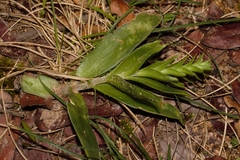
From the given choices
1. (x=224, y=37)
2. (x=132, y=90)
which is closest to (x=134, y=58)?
(x=132, y=90)

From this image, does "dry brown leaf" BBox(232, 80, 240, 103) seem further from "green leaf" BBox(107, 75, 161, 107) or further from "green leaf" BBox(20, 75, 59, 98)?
"green leaf" BBox(20, 75, 59, 98)

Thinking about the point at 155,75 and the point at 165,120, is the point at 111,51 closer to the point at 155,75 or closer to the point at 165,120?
the point at 155,75

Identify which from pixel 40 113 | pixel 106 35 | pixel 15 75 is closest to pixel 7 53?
pixel 15 75

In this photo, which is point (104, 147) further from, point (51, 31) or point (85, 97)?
point (51, 31)

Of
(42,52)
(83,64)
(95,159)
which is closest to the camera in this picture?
(95,159)

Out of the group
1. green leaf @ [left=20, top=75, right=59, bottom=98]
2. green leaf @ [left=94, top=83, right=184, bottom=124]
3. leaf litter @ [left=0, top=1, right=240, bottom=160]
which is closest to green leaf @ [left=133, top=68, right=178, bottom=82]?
green leaf @ [left=94, top=83, right=184, bottom=124]
